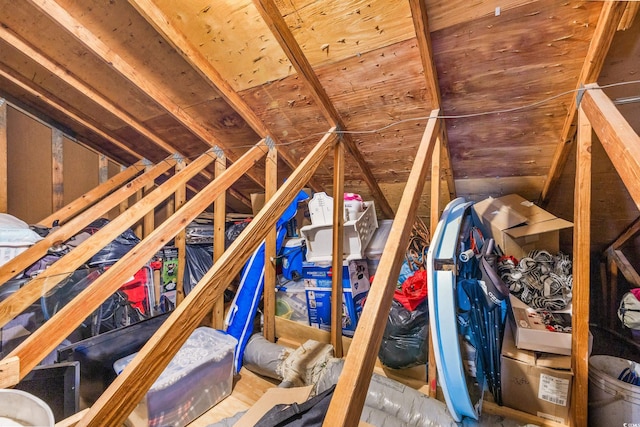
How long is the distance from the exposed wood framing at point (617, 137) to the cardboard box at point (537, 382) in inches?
37.2

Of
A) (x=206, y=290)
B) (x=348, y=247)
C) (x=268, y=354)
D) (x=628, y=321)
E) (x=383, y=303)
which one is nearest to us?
(x=383, y=303)

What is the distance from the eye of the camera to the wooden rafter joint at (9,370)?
0.97m

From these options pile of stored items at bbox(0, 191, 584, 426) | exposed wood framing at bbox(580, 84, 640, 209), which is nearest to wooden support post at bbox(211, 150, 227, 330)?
pile of stored items at bbox(0, 191, 584, 426)

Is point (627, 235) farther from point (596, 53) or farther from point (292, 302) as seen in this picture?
point (292, 302)

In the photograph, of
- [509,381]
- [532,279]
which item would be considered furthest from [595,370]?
[532,279]

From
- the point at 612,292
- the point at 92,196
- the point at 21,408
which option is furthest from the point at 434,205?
the point at 92,196

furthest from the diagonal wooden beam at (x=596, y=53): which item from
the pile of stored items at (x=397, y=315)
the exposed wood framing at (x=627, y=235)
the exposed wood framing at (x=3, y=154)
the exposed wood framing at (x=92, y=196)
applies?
the exposed wood framing at (x=3, y=154)

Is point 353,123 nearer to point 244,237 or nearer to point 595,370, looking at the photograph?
point 244,237

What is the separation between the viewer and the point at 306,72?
1.67 m

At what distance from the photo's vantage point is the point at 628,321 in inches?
65.8

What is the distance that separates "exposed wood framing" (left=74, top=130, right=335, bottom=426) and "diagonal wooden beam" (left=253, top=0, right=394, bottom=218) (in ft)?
1.57

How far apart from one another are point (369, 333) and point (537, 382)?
123 centimetres

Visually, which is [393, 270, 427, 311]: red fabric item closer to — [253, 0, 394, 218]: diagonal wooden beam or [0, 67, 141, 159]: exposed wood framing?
[253, 0, 394, 218]: diagonal wooden beam

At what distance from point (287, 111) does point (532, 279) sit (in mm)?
2105
